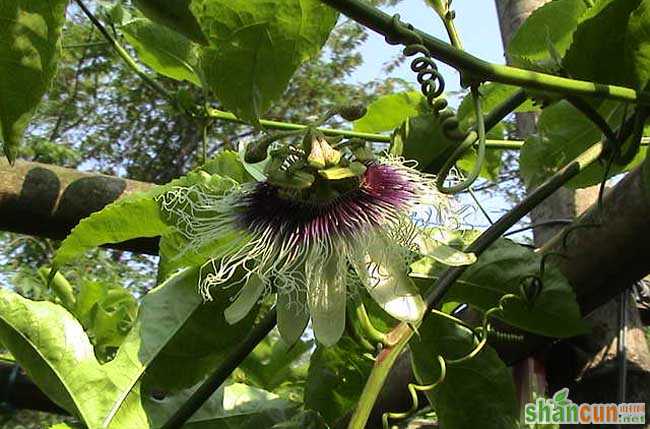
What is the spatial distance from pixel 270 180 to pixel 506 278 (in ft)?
0.62

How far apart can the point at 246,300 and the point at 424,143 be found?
162 millimetres

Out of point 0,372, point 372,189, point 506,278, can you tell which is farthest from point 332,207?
point 0,372

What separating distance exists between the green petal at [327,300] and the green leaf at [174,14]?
252 millimetres

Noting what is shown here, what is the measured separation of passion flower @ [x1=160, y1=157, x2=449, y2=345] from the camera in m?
0.55

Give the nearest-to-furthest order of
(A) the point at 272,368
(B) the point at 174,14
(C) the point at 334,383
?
1. (B) the point at 174,14
2. (C) the point at 334,383
3. (A) the point at 272,368

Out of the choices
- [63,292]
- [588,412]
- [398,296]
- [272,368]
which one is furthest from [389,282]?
[63,292]

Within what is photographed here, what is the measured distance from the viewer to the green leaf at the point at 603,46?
0.54m

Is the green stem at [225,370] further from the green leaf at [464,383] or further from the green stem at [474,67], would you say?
the green stem at [474,67]

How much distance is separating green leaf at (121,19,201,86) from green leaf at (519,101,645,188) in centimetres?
30

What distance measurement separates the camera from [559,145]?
74 cm

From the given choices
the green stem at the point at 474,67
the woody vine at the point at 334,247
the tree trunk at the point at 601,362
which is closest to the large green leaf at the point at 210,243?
the woody vine at the point at 334,247

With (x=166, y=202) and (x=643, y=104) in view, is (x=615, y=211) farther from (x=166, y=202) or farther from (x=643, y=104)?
(x=166, y=202)

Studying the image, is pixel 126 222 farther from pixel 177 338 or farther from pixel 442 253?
pixel 442 253

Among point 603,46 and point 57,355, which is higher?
point 603,46
